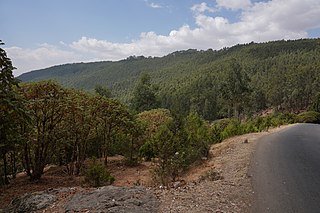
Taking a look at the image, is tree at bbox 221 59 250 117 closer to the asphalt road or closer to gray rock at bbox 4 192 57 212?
the asphalt road

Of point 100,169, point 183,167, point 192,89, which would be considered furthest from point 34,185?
point 192,89

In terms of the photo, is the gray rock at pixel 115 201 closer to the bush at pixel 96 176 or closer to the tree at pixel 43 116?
the bush at pixel 96 176

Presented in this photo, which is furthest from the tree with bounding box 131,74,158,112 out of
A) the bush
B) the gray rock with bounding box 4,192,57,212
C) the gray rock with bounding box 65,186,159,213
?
the gray rock with bounding box 65,186,159,213

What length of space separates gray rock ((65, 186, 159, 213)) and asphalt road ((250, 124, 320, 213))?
254cm

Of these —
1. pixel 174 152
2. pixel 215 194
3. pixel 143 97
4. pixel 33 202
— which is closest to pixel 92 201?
pixel 33 202

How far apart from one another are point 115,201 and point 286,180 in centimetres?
550

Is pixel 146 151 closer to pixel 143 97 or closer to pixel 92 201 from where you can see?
pixel 92 201

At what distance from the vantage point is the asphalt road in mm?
7758

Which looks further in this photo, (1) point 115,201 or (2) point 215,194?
(2) point 215,194

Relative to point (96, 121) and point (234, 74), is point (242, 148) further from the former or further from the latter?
point (234, 74)

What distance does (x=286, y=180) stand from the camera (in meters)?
10.1

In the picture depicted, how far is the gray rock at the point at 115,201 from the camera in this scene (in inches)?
292

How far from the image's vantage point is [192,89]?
98.5m

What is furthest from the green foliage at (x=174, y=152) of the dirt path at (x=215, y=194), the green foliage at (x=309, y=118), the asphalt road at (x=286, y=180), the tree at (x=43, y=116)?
the green foliage at (x=309, y=118)
